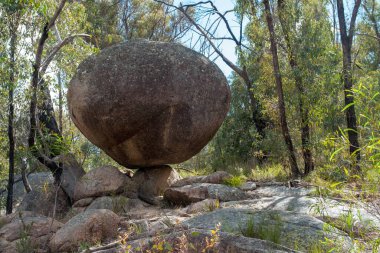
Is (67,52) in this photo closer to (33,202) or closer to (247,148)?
(33,202)

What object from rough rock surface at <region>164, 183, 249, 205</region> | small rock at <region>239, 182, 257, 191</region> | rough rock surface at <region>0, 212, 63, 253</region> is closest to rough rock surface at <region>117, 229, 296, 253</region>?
rough rock surface at <region>0, 212, 63, 253</region>

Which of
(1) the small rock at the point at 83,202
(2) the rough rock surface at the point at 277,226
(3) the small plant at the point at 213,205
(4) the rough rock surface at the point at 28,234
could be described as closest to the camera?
(2) the rough rock surface at the point at 277,226

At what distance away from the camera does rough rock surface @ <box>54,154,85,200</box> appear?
876 cm

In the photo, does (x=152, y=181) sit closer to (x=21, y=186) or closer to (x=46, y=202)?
(x=46, y=202)

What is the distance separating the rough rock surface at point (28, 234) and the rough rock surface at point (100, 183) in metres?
1.63

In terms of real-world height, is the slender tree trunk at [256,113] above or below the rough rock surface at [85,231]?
above

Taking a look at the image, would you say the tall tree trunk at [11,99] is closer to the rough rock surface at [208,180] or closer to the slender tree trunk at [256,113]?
the rough rock surface at [208,180]

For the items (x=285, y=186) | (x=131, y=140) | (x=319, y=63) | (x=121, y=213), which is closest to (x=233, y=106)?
(x=319, y=63)

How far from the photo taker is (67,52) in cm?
1029

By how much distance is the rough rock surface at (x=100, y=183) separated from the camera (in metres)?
8.28

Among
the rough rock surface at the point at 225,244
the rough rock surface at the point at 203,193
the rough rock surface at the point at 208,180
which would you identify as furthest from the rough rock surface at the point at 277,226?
the rough rock surface at the point at 208,180

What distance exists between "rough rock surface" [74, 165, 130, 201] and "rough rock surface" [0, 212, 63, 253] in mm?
1628

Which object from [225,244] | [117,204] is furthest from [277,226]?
[117,204]

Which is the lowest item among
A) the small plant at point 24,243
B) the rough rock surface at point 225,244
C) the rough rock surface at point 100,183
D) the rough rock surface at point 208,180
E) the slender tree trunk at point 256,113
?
the small plant at point 24,243
